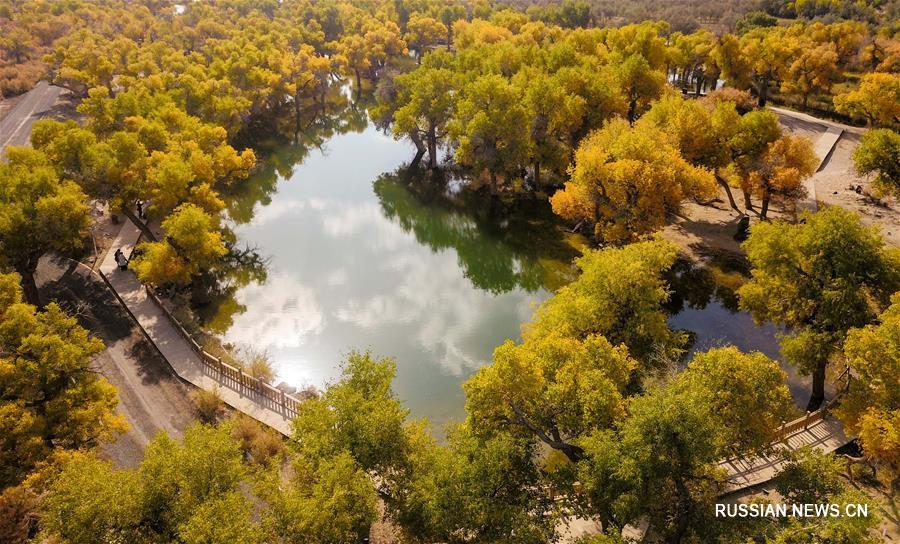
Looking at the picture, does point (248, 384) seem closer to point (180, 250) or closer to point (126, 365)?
point (126, 365)

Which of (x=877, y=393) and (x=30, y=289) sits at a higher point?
(x=877, y=393)

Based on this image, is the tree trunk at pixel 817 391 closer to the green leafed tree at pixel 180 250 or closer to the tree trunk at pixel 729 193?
the tree trunk at pixel 729 193

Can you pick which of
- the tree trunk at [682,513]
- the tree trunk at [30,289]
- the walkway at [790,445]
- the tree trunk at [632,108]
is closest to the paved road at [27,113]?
the tree trunk at [30,289]

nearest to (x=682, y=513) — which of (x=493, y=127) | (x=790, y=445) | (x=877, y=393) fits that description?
(x=790, y=445)

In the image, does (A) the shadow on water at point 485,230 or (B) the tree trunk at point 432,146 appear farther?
(B) the tree trunk at point 432,146

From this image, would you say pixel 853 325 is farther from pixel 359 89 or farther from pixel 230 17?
pixel 230 17
